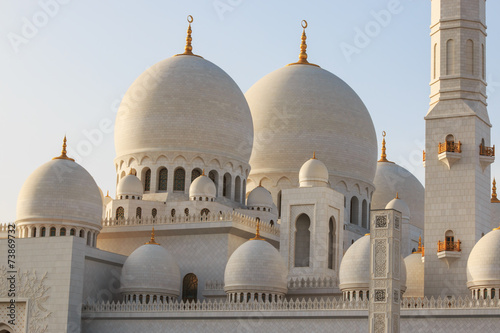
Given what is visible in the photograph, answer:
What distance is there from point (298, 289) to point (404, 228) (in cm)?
1071

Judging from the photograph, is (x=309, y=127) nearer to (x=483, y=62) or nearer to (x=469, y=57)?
(x=483, y=62)

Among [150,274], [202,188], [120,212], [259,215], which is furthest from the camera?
[259,215]

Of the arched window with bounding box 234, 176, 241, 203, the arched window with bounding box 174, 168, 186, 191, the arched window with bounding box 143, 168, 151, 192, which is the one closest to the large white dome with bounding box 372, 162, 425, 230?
the arched window with bounding box 234, 176, 241, 203

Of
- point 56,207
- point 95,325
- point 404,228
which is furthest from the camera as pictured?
point 404,228

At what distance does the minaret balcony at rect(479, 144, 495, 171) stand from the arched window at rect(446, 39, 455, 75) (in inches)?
112

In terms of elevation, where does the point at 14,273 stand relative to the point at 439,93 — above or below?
below

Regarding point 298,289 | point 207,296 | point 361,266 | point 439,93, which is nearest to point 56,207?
point 207,296

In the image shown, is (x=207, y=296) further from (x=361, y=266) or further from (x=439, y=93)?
(x=439, y=93)

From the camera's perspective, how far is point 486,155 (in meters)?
32.6

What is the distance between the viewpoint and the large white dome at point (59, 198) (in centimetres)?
3647

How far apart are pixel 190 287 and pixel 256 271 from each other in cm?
521

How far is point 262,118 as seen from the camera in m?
44.7

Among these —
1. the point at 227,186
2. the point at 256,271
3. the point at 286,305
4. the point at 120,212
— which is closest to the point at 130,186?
the point at 120,212

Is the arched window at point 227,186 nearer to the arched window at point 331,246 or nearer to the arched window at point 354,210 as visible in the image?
the arched window at point 331,246
